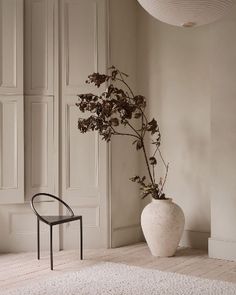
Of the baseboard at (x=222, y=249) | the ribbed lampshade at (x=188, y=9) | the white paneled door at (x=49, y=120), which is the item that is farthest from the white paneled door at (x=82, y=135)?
the ribbed lampshade at (x=188, y=9)

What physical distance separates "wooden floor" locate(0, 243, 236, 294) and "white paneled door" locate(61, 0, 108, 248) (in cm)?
34

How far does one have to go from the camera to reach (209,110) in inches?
209

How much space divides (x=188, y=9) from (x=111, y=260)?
2.74 m

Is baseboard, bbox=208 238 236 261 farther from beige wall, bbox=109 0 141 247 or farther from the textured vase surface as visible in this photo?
beige wall, bbox=109 0 141 247

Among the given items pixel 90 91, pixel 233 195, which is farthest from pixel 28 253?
pixel 233 195

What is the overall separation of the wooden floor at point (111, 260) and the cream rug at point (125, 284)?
204 mm

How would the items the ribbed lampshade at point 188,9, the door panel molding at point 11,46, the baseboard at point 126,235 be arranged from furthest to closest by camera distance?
1. the baseboard at point 126,235
2. the door panel molding at point 11,46
3. the ribbed lampshade at point 188,9

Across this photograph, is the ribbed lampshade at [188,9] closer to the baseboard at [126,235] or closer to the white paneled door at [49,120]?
the white paneled door at [49,120]

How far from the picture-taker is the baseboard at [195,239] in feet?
17.5

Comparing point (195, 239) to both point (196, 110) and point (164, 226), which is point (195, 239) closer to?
point (164, 226)

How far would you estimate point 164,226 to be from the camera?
4883 mm

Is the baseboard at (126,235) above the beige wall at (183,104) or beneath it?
beneath

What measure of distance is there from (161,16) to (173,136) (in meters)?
2.58

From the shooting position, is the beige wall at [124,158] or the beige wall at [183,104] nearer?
the beige wall at [183,104]
